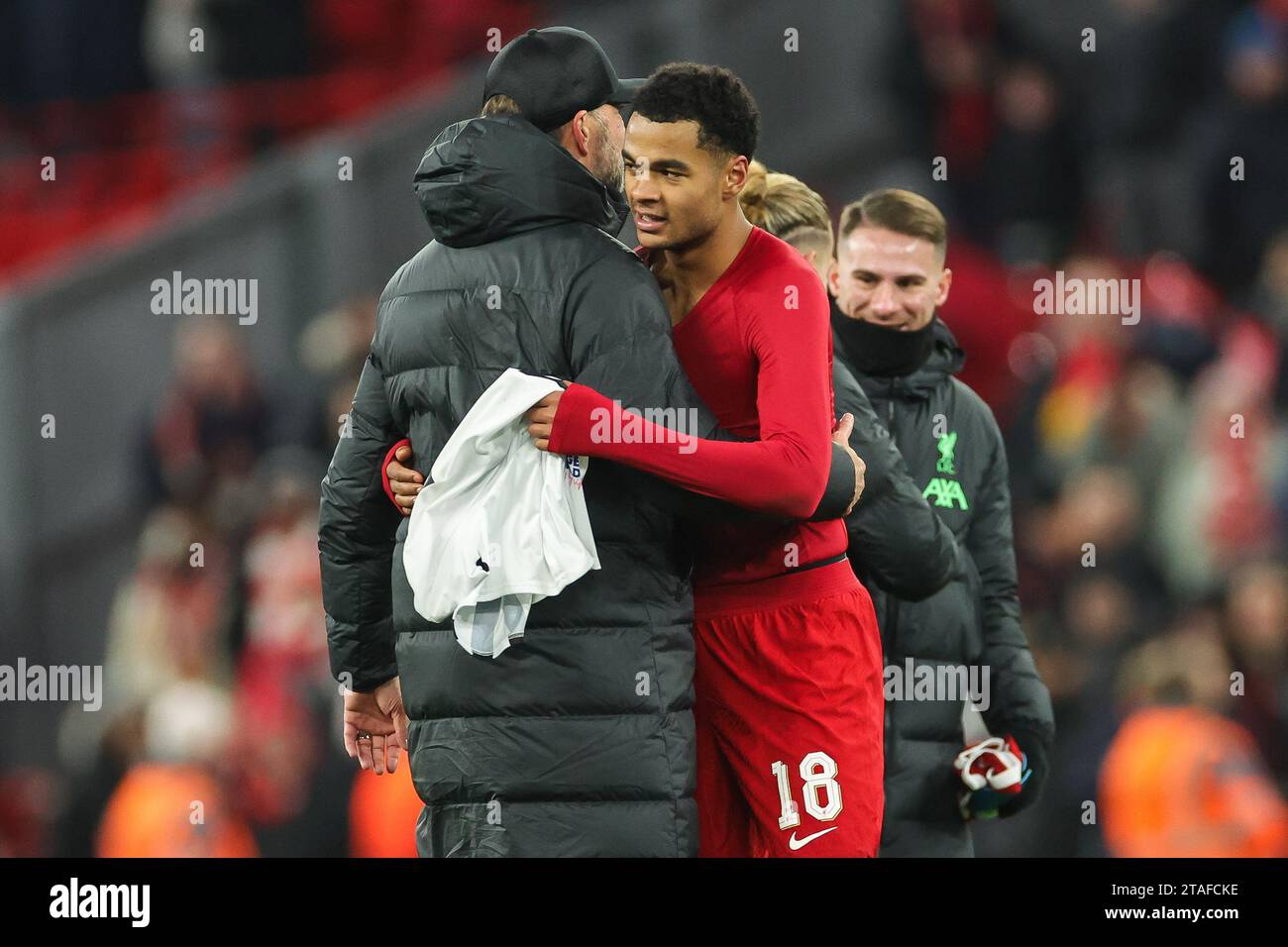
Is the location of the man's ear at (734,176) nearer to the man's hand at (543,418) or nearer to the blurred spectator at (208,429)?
the man's hand at (543,418)

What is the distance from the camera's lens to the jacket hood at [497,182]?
3.58 meters

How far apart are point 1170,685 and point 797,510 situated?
3772 mm

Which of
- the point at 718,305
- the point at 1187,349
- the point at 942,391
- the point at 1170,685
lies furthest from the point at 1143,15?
the point at 718,305

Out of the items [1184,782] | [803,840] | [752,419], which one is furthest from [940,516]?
[1184,782]

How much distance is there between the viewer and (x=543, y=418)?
349 centimetres

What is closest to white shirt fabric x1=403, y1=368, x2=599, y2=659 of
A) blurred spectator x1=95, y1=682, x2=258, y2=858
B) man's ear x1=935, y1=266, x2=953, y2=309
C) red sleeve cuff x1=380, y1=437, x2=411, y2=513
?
red sleeve cuff x1=380, y1=437, x2=411, y2=513

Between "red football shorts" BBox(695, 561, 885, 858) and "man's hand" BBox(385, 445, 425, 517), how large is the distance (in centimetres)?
54

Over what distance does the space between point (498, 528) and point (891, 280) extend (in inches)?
49.8

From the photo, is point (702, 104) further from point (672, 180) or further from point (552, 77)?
point (552, 77)

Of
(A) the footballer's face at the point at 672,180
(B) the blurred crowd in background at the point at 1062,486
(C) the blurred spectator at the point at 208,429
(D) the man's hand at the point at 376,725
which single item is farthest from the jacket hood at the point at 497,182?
(C) the blurred spectator at the point at 208,429

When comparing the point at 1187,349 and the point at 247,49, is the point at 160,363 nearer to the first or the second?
the point at 247,49

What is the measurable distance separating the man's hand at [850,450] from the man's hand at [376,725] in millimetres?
945

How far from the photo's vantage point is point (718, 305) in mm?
3711

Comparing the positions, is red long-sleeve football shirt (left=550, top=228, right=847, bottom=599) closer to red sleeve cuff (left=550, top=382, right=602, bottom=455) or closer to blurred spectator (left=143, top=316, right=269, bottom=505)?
red sleeve cuff (left=550, top=382, right=602, bottom=455)
